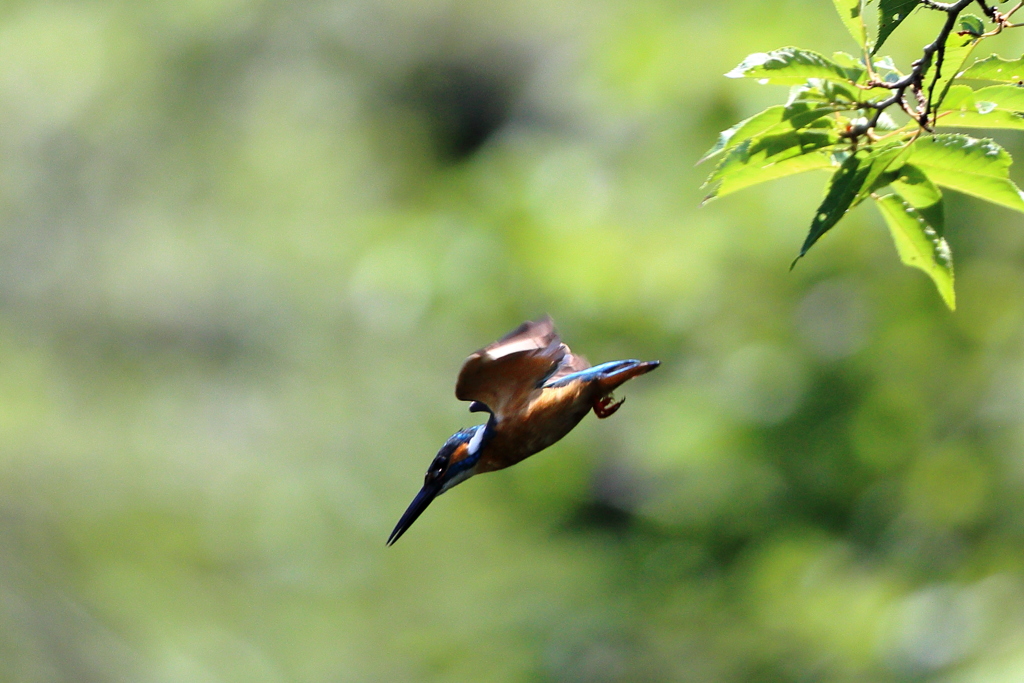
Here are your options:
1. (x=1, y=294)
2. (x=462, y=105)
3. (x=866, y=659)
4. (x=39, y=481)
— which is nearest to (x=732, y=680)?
(x=866, y=659)

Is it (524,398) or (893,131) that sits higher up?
(893,131)

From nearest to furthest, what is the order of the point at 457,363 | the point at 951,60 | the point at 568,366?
the point at 951,60, the point at 568,366, the point at 457,363

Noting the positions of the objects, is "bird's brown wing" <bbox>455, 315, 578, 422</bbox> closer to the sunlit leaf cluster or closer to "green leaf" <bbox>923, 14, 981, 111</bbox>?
the sunlit leaf cluster

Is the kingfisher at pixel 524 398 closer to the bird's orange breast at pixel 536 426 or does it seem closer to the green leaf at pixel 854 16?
the bird's orange breast at pixel 536 426

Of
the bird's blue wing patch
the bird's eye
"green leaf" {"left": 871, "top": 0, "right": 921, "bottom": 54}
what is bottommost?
the bird's eye

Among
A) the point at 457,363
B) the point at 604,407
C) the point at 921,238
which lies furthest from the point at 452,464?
the point at 457,363

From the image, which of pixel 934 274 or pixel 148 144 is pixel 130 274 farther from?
pixel 934 274

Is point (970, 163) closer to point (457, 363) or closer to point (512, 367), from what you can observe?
point (512, 367)

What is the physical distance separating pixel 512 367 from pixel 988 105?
0.70 meters

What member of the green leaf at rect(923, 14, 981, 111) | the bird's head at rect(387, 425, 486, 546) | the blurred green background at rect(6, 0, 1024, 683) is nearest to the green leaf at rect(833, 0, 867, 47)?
the green leaf at rect(923, 14, 981, 111)

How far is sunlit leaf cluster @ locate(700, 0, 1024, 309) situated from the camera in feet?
4.06

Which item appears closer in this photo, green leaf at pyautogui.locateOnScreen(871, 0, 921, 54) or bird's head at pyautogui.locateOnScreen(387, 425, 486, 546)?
green leaf at pyautogui.locateOnScreen(871, 0, 921, 54)

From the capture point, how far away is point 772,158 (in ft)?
4.35

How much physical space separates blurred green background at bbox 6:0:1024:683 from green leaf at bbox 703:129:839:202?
2.55 metres
